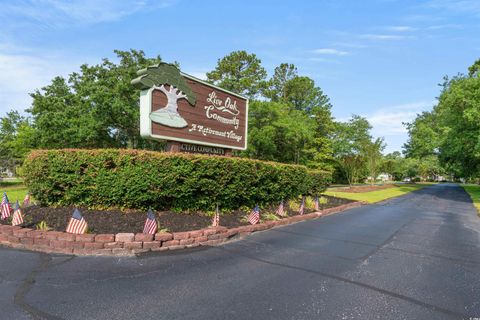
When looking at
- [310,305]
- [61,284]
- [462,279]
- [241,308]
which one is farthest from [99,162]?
[462,279]

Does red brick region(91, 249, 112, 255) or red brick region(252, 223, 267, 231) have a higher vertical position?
red brick region(91, 249, 112, 255)

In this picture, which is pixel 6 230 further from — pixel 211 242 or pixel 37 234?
pixel 211 242

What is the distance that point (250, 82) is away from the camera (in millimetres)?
28438

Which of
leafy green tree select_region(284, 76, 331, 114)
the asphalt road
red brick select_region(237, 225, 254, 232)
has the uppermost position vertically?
leafy green tree select_region(284, 76, 331, 114)

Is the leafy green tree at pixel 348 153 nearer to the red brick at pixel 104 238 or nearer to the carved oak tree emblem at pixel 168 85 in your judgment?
the carved oak tree emblem at pixel 168 85

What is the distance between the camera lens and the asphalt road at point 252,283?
9.72 ft

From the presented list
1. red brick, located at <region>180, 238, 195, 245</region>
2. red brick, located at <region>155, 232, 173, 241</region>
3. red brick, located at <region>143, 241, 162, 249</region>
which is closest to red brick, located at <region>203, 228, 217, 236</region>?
red brick, located at <region>180, 238, 195, 245</region>

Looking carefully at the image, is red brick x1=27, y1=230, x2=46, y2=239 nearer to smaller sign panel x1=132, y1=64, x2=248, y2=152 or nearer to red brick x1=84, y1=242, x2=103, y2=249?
red brick x1=84, y1=242, x2=103, y2=249

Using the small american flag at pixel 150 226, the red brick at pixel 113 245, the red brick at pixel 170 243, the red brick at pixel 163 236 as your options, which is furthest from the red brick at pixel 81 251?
the red brick at pixel 170 243

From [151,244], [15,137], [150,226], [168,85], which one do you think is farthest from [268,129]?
[15,137]

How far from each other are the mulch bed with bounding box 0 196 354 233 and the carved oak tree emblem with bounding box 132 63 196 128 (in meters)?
2.49

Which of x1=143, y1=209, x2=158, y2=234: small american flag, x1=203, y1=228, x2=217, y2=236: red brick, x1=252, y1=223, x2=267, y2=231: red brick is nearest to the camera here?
x1=143, y1=209, x2=158, y2=234: small american flag

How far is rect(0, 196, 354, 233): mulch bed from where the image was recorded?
558cm

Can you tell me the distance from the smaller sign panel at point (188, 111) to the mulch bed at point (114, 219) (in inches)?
83.9
